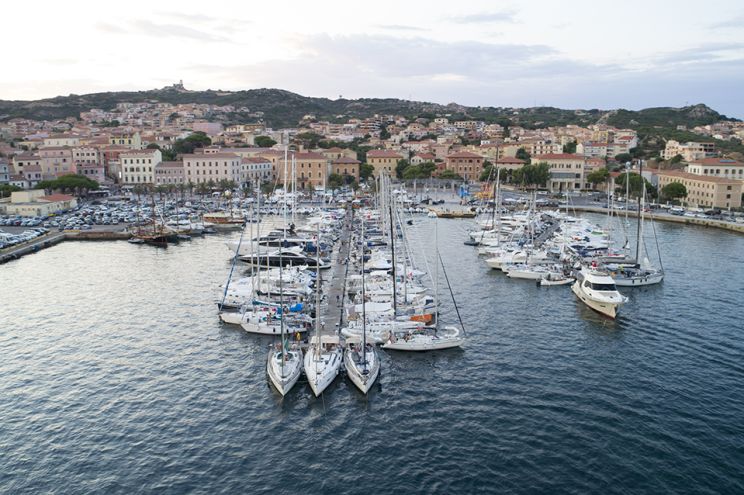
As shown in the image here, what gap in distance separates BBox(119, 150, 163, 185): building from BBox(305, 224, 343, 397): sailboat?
71199mm

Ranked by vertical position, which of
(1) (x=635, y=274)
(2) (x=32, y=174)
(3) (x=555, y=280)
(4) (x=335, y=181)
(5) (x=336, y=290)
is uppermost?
(2) (x=32, y=174)

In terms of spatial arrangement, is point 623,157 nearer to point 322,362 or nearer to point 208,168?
point 208,168

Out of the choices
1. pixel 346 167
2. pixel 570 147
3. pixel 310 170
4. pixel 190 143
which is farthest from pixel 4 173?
pixel 570 147

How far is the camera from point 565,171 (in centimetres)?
8956

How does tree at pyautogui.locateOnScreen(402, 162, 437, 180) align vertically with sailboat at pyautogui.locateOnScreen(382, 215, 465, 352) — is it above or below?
above

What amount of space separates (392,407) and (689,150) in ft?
306

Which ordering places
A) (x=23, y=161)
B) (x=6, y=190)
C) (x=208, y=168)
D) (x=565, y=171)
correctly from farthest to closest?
1. (x=565, y=171)
2. (x=208, y=168)
3. (x=23, y=161)
4. (x=6, y=190)

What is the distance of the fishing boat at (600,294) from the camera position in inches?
1180

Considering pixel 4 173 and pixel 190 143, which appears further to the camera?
pixel 190 143

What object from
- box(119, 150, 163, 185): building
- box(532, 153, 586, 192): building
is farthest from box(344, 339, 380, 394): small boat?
box(119, 150, 163, 185): building

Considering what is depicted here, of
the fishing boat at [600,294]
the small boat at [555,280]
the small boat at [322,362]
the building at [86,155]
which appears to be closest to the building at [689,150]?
the small boat at [555,280]

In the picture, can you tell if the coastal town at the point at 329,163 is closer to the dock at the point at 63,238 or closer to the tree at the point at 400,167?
the tree at the point at 400,167

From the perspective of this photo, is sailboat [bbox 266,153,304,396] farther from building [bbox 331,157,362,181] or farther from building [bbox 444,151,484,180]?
building [bbox 444,151,484,180]

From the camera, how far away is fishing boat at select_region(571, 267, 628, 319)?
29966 mm
